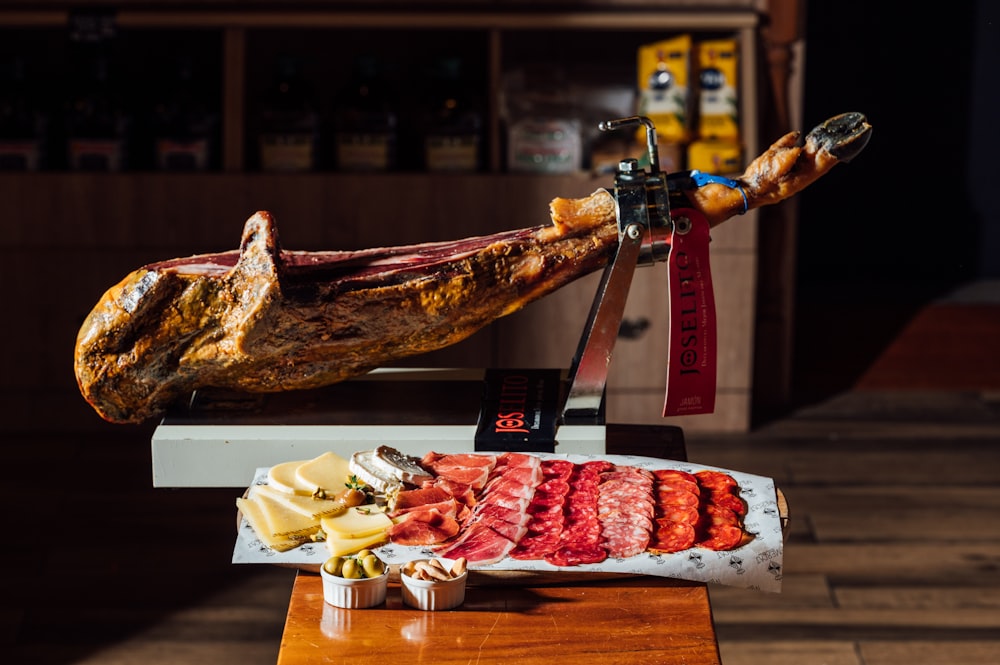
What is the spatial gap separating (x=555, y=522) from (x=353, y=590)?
27cm

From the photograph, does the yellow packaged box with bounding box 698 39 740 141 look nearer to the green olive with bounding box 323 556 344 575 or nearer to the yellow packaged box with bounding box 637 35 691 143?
the yellow packaged box with bounding box 637 35 691 143

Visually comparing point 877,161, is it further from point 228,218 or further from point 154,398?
point 154,398

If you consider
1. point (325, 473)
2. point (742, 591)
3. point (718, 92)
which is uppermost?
point (718, 92)

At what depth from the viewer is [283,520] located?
1483mm

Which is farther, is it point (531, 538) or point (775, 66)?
point (775, 66)

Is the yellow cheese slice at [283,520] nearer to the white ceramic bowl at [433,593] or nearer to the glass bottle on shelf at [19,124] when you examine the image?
the white ceramic bowl at [433,593]

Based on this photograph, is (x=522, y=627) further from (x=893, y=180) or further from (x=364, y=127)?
(x=893, y=180)

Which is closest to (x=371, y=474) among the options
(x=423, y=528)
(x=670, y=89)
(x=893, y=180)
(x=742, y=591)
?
(x=423, y=528)

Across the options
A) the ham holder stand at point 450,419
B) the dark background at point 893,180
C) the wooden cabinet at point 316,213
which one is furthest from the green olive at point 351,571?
the dark background at point 893,180

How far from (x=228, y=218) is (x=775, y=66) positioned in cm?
159

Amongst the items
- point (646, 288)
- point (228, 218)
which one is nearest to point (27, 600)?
point (228, 218)

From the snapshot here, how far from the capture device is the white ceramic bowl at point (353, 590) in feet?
4.42

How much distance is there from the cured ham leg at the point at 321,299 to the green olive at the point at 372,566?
0.46 metres

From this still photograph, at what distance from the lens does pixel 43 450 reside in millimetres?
3416
